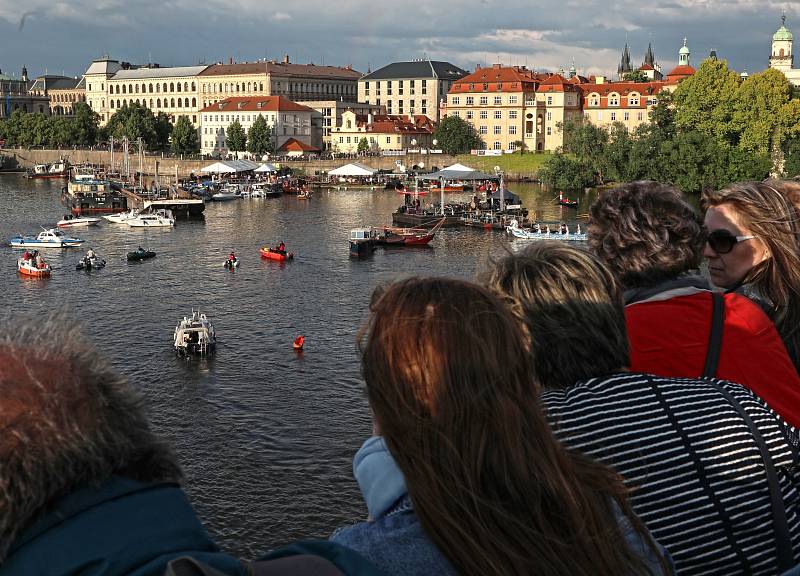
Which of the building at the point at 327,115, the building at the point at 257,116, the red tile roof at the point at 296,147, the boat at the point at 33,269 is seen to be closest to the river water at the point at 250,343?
the boat at the point at 33,269

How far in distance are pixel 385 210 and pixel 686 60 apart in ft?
222

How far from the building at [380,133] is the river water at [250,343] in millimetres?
35671

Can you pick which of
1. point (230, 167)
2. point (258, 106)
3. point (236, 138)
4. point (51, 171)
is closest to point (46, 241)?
point (230, 167)

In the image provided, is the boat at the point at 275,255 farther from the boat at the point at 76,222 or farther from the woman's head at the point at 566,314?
the woman's head at the point at 566,314

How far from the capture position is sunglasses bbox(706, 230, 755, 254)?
2.95 metres

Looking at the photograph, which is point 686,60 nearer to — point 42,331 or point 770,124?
point 770,124

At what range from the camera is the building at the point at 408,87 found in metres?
89.8

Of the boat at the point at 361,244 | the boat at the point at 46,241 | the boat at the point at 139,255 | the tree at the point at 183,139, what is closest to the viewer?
the boat at the point at 139,255

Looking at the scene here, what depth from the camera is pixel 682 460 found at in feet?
5.80

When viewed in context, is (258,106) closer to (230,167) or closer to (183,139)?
(183,139)

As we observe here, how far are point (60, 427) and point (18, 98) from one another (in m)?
119

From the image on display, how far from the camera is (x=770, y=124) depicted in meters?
47.1

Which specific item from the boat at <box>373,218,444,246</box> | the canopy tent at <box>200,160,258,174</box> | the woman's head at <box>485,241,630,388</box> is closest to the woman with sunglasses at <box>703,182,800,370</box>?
the woman's head at <box>485,241,630,388</box>

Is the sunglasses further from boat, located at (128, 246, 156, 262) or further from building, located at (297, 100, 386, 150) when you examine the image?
building, located at (297, 100, 386, 150)
